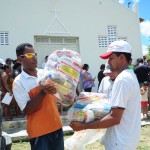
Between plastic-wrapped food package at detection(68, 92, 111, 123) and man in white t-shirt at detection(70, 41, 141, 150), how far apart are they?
0.05 m

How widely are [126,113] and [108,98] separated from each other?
1.46ft

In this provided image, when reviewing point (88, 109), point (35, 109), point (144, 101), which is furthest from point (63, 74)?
point (144, 101)

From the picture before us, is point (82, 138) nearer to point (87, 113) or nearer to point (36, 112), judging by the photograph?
point (87, 113)

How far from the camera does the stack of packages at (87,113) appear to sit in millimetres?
2502

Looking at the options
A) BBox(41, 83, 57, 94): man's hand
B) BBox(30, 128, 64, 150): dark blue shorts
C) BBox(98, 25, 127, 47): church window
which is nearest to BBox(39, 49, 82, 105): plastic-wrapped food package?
BBox(41, 83, 57, 94): man's hand

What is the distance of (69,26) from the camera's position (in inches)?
476

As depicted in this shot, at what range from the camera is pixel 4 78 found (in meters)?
7.91

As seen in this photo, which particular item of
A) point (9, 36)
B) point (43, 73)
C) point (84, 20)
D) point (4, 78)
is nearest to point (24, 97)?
point (43, 73)

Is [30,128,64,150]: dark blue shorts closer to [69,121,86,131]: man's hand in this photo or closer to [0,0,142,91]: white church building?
[69,121,86,131]: man's hand

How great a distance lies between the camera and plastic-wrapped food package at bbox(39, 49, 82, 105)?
8.62ft

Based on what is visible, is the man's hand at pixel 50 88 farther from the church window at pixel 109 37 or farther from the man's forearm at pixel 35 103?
the church window at pixel 109 37

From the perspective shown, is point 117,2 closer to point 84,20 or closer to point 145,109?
point 84,20

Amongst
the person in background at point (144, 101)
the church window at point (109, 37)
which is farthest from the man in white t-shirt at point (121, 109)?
the church window at point (109, 37)

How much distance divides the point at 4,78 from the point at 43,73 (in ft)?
17.8
